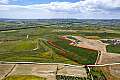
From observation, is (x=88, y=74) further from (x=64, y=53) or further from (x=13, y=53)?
(x=13, y=53)

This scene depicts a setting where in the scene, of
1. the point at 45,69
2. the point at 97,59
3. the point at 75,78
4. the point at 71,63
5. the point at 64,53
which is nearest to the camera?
the point at 75,78

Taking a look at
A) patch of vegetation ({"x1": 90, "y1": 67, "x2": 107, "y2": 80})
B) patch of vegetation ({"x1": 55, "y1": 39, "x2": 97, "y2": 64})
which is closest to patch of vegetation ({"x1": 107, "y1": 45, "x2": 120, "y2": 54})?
patch of vegetation ({"x1": 55, "y1": 39, "x2": 97, "y2": 64})

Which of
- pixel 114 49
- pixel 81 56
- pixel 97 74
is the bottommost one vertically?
pixel 114 49

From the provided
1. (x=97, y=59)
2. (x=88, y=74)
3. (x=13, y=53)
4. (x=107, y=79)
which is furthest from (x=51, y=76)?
(x=13, y=53)

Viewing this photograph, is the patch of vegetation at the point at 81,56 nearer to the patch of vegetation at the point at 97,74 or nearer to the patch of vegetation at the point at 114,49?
the patch of vegetation at the point at 97,74

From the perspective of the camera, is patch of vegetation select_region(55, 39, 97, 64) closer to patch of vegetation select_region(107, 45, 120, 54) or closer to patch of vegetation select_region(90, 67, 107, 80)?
patch of vegetation select_region(90, 67, 107, 80)

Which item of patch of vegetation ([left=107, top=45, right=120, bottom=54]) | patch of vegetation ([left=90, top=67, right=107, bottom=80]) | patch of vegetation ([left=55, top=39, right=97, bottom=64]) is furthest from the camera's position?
patch of vegetation ([left=107, top=45, right=120, bottom=54])

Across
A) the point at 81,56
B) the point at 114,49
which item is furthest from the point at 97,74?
the point at 114,49

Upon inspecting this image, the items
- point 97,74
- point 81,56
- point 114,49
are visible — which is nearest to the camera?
point 97,74

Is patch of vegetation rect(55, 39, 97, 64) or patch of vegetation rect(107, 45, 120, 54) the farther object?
patch of vegetation rect(107, 45, 120, 54)

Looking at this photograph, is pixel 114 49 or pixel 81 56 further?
pixel 114 49

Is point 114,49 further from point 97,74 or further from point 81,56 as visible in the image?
point 97,74
